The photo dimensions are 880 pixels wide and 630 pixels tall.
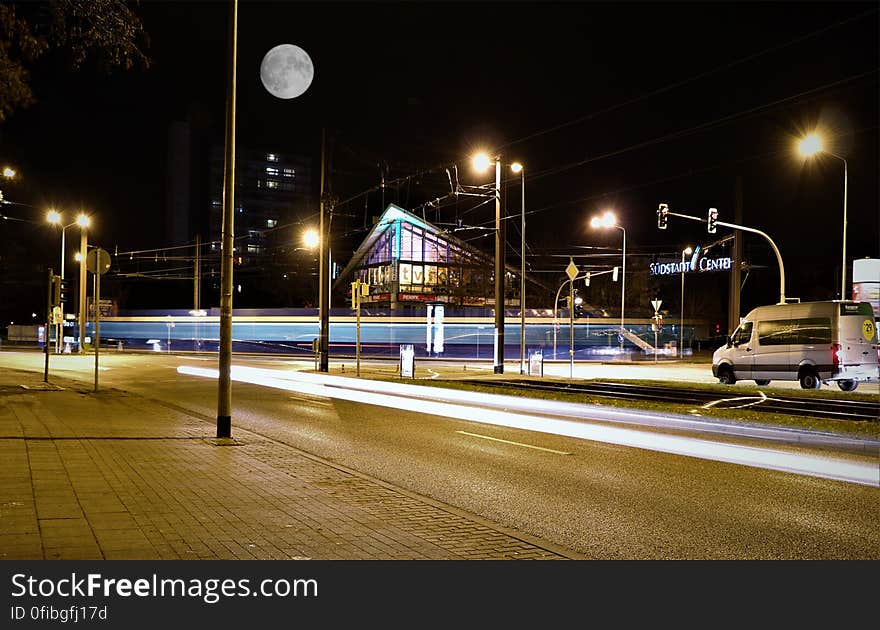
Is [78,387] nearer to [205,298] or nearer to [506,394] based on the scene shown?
[506,394]

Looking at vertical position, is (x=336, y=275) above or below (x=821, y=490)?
above

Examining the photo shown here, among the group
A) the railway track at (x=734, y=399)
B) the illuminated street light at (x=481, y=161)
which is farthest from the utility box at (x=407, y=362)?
the illuminated street light at (x=481, y=161)

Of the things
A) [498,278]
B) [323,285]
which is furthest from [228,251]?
[323,285]

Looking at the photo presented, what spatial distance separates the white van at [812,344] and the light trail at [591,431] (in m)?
9.87

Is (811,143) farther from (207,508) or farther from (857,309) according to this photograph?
(207,508)

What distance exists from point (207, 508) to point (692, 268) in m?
76.7

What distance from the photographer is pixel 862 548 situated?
6465mm

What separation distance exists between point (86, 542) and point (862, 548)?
6184 mm

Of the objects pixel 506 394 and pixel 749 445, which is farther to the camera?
pixel 506 394

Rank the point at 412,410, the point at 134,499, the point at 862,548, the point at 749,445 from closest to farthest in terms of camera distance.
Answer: the point at 862,548
the point at 134,499
the point at 749,445
the point at 412,410

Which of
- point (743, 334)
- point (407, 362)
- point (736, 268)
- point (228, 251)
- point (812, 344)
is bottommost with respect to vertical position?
point (407, 362)

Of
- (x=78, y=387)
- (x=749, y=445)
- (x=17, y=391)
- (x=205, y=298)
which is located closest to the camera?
(x=749, y=445)

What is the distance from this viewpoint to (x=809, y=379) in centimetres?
2253

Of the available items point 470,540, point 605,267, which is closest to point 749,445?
point 470,540
